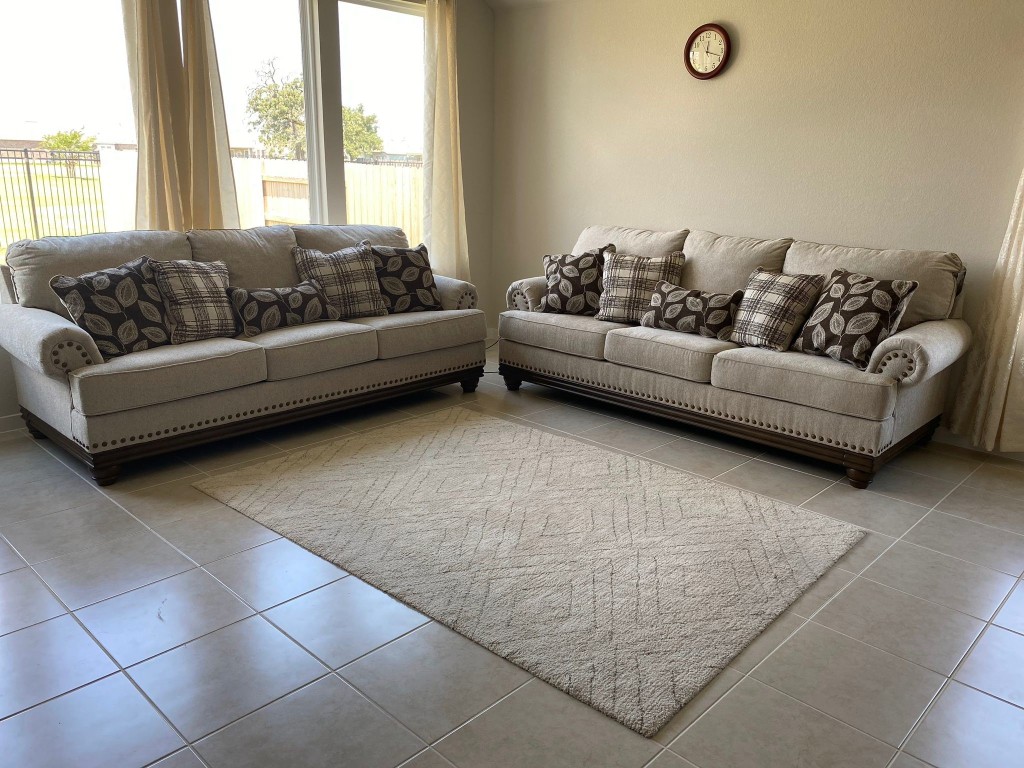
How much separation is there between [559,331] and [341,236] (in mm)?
1468

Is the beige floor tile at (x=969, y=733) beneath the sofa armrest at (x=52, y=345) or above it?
beneath

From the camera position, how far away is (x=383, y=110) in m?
5.41

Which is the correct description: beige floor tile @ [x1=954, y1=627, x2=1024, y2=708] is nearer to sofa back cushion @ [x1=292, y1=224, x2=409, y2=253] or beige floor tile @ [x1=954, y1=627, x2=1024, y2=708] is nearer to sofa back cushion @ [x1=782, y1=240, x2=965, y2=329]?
sofa back cushion @ [x1=782, y1=240, x2=965, y2=329]

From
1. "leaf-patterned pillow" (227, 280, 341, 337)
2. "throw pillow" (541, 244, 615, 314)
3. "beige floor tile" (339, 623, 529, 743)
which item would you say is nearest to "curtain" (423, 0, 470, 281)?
"throw pillow" (541, 244, 615, 314)

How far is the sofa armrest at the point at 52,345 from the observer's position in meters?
3.16

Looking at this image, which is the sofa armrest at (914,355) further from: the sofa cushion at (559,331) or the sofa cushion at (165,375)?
the sofa cushion at (165,375)

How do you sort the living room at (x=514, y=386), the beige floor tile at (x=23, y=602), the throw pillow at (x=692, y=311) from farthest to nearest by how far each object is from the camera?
the throw pillow at (x=692, y=311) → the beige floor tile at (x=23, y=602) → the living room at (x=514, y=386)

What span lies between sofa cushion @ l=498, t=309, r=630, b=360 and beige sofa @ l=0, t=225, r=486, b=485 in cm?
21

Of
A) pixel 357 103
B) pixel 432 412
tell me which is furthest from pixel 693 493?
pixel 357 103

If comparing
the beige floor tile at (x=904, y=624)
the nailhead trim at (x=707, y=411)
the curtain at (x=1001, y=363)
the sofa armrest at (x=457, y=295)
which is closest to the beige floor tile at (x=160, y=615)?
the beige floor tile at (x=904, y=624)

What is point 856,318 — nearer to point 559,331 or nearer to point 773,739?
point 559,331

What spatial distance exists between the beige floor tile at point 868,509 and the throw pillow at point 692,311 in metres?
1.06

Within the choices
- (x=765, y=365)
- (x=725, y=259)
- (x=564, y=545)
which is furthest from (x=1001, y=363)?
(x=564, y=545)

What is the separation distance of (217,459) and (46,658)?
1.54 metres
